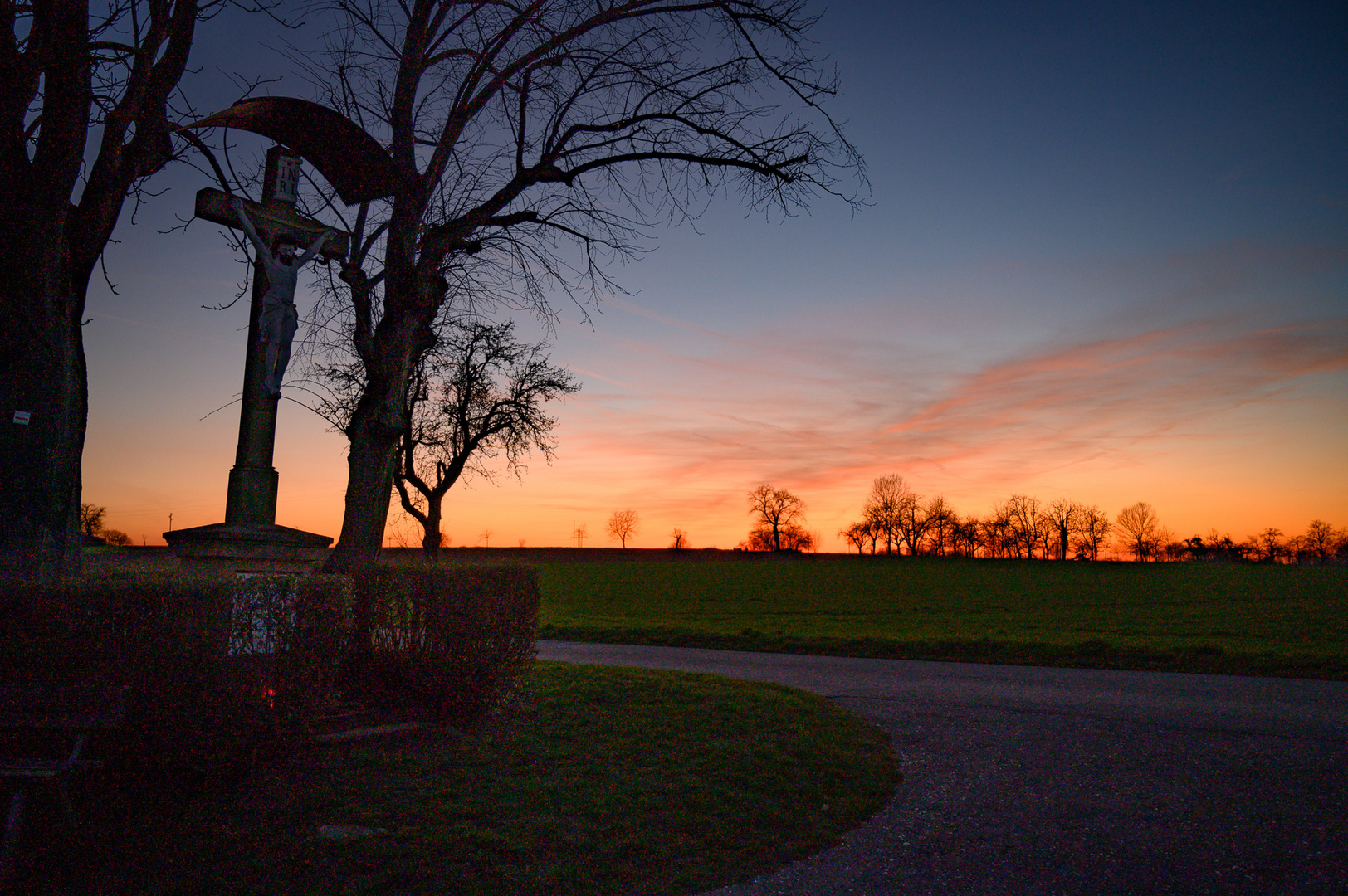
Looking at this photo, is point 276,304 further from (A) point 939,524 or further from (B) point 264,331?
(A) point 939,524

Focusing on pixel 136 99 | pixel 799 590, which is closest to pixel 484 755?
pixel 136 99

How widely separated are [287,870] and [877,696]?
24.1 ft

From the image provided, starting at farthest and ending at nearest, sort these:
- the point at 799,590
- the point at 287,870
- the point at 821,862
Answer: the point at 799,590 → the point at 821,862 → the point at 287,870

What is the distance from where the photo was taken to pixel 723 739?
6.94 m

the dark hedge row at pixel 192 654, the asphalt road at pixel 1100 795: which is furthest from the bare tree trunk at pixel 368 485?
the asphalt road at pixel 1100 795

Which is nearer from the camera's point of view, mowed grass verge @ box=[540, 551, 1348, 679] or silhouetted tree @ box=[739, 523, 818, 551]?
mowed grass verge @ box=[540, 551, 1348, 679]

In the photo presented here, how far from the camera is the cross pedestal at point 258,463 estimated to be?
6504mm

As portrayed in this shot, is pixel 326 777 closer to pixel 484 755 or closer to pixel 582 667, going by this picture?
pixel 484 755

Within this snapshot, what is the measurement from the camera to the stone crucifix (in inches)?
281

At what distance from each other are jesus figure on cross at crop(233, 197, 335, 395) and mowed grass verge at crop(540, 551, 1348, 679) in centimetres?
1115

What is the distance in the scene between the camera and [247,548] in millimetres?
6570

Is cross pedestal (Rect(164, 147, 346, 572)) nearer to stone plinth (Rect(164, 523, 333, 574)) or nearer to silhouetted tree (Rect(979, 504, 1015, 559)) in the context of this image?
stone plinth (Rect(164, 523, 333, 574))

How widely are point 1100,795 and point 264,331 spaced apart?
299 inches

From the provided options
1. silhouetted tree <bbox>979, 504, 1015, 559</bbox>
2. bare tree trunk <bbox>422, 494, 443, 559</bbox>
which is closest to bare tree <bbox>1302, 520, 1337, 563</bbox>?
silhouetted tree <bbox>979, 504, 1015, 559</bbox>
